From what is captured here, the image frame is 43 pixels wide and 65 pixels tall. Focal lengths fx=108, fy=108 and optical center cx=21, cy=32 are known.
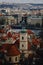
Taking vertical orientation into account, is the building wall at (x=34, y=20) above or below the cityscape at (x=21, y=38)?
above

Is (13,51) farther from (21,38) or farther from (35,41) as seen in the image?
(35,41)

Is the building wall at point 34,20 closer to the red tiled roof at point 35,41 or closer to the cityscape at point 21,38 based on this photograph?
the cityscape at point 21,38

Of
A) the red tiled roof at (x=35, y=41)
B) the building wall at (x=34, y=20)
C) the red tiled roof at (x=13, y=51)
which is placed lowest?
the red tiled roof at (x=13, y=51)

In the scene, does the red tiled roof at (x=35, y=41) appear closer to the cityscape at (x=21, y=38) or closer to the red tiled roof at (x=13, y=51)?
the cityscape at (x=21, y=38)

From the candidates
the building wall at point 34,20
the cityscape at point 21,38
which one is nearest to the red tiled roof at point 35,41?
the cityscape at point 21,38

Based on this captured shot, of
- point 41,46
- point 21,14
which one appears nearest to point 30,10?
point 21,14

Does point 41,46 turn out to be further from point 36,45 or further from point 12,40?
point 12,40

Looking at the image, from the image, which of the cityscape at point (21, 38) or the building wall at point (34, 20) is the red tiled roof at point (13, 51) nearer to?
the cityscape at point (21, 38)

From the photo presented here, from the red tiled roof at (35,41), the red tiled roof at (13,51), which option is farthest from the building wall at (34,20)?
the red tiled roof at (13,51)

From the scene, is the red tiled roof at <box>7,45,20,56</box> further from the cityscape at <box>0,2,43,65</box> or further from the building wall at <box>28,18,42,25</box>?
the building wall at <box>28,18,42,25</box>
